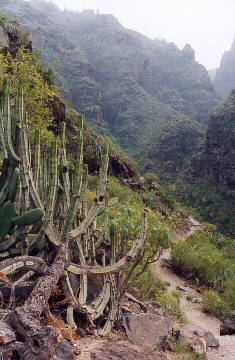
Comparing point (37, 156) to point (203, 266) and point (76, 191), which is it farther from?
point (203, 266)

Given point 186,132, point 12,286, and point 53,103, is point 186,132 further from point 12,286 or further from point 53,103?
point 12,286

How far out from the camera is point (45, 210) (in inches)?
176

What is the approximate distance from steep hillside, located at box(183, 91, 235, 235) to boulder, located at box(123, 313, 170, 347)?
23.5 metres

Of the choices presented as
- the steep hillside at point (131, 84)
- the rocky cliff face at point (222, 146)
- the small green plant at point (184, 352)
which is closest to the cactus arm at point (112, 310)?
the small green plant at point (184, 352)

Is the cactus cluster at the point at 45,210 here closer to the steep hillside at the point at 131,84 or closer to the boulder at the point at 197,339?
the boulder at the point at 197,339

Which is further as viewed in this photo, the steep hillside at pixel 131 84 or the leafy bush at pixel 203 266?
the steep hillside at pixel 131 84

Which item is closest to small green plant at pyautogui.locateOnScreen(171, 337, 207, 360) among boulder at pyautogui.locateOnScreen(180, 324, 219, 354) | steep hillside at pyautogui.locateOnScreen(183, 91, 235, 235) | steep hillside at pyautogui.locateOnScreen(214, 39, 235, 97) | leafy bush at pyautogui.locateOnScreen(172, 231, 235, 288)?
boulder at pyautogui.locateOnScreen(180, 324, 219, 354)

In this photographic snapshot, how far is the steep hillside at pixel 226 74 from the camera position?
114m

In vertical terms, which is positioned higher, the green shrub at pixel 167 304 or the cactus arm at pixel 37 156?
the cactus arm at pixel 37 156

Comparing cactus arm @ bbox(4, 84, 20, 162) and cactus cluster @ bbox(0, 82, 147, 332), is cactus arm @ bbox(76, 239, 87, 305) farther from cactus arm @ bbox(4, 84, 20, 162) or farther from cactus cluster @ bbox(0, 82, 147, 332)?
cactus arm @ bbox(4, 84, 20, 162)

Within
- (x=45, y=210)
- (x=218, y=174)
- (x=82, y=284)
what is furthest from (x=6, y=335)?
(x=218, y=174)

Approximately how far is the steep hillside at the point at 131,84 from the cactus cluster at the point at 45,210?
3580 cm

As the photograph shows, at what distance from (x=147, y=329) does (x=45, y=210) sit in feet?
6.62

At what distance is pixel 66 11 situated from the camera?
447 ft
